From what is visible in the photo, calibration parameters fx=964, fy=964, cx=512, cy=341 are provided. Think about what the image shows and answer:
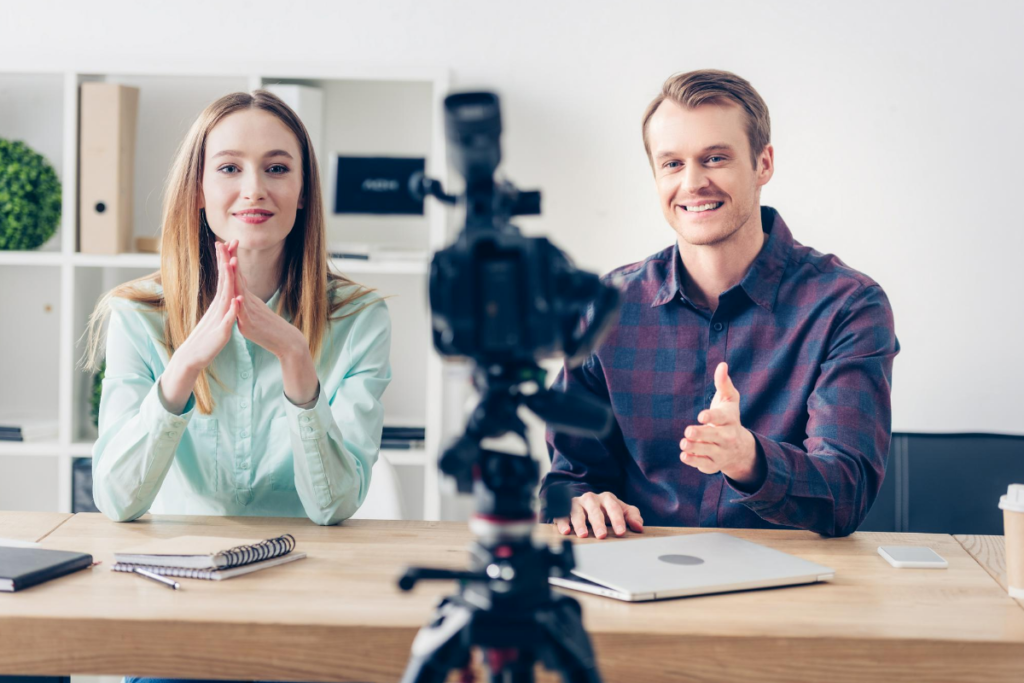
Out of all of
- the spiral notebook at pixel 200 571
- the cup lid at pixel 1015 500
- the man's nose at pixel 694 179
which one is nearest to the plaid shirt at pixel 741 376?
the man's nose at pixel 694 179

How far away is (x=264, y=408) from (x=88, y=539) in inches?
15.8

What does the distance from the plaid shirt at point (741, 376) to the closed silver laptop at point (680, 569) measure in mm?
298

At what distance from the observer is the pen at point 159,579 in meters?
1.14

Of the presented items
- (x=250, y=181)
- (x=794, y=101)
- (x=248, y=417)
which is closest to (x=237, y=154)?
(x=250, y=181)

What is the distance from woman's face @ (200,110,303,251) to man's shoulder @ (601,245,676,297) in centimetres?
64

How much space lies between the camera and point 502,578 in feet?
2.35

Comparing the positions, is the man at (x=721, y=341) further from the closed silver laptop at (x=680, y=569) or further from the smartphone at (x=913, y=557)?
the closed silver laptop at (x=680, y=569)

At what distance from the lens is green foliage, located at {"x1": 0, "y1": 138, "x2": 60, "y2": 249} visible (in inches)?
104

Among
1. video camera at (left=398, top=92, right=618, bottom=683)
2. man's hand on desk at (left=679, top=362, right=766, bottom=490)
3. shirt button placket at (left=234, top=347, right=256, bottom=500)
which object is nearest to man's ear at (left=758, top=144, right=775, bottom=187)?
man's hand on desk at (left=679, top=362, right=766, bottom=490)

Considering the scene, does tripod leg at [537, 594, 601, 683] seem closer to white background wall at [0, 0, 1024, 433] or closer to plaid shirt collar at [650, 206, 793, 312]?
plaid shirt collar at [650, 206, 793, 312]

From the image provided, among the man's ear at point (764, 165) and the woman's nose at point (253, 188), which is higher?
the man's ear at point (764, 165)

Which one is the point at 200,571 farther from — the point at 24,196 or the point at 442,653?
the point at 24,196

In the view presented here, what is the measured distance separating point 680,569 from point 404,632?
37cm

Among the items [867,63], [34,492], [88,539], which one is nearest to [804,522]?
[88,539]
